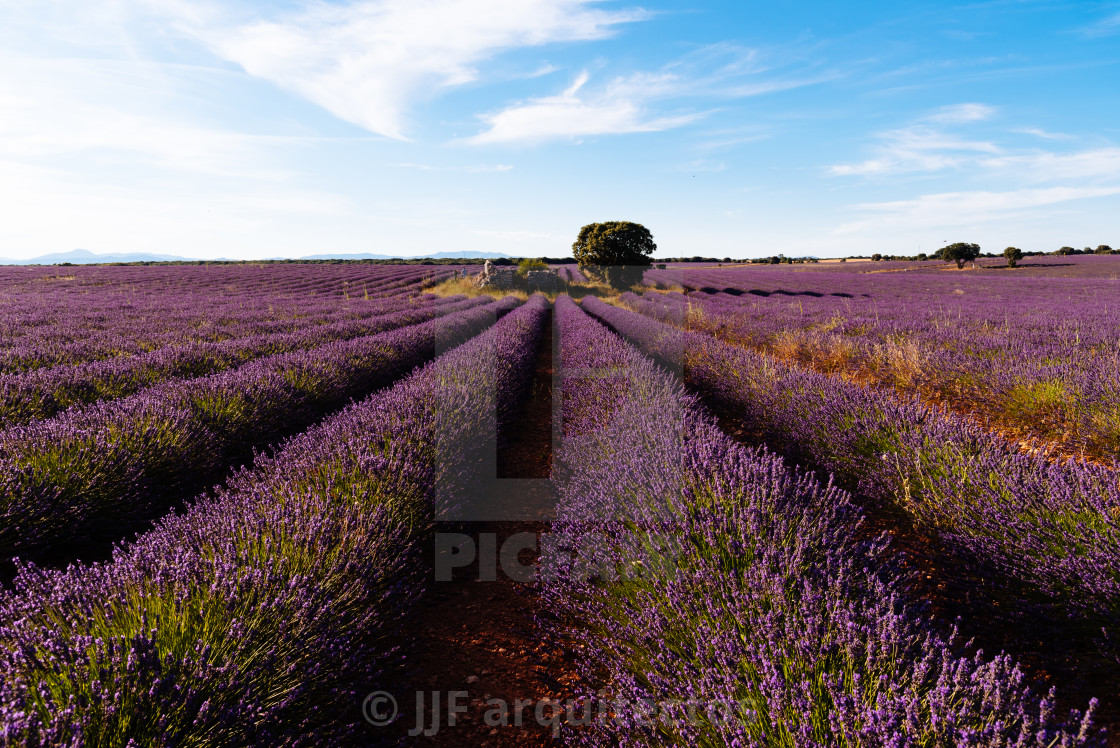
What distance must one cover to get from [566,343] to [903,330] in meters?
6.10

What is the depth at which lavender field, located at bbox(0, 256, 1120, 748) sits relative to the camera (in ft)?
3.89

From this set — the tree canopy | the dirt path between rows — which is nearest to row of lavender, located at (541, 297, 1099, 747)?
the dirt path between rows

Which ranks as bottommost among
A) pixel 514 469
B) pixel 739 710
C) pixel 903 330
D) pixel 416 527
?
pixel 514 469

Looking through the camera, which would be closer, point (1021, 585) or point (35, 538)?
point (1021, 585)

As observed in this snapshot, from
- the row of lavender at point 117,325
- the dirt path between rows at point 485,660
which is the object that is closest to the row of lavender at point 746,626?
the dirt path between rows at point 485,660

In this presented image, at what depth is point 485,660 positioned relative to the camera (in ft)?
6.93

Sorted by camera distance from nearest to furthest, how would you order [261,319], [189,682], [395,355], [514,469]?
[189,682], [514,469], [395,355], [261,319]

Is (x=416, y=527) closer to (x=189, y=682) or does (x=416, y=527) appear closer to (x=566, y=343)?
(x=189, y=682)

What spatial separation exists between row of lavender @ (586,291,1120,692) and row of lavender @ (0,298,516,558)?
446cm

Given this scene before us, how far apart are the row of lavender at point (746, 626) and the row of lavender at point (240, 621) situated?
785 mm

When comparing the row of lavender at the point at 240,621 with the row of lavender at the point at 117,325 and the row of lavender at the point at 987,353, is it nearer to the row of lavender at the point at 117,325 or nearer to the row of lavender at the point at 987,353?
the row of lavender at the point at 987,353

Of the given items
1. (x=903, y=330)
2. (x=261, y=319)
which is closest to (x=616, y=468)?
(x=903, y=330)

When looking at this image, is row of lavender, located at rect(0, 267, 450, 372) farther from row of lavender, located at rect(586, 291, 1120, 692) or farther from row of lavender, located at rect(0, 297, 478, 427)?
row of lavender, located at rect(586, 291, 1120, 692)

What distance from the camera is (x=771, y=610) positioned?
1.45 meters
